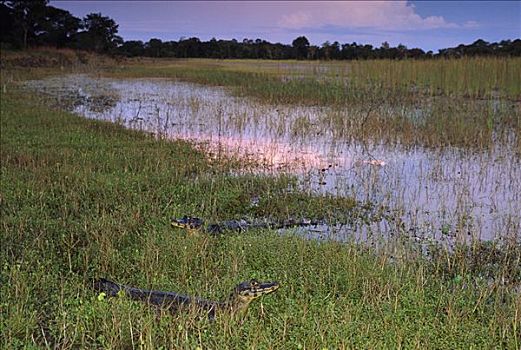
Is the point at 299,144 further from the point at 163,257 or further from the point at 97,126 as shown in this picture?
the point at 163,257

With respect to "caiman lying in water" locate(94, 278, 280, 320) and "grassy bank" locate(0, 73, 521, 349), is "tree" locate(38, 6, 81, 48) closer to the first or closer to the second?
"grassy bank" locate(0, 73, 521, 349)

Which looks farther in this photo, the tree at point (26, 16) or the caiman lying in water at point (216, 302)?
the tree at point (26, 16)

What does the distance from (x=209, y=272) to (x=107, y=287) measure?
803 mm

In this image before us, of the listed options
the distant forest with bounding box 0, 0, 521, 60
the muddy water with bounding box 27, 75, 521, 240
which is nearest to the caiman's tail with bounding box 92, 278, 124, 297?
the muddy water with bounding box 27, 75, 521, 240

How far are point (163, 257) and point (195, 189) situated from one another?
7.49 feet

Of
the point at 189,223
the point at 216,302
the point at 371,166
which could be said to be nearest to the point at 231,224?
the point at 189,223

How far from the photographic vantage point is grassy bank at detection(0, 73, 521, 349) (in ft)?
11.7

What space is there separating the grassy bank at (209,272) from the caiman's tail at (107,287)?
0.31 ft

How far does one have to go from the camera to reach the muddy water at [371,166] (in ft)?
20.6

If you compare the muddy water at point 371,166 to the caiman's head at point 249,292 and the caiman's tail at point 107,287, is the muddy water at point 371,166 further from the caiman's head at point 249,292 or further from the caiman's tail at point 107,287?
the caiman's tail at point 107,287

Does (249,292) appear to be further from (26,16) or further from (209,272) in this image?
(26,16)

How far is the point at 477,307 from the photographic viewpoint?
13.2 feet

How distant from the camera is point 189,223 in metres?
5.47

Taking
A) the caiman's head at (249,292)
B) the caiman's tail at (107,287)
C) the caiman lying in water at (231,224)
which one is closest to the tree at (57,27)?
the caiman lying in water at (231,224)
